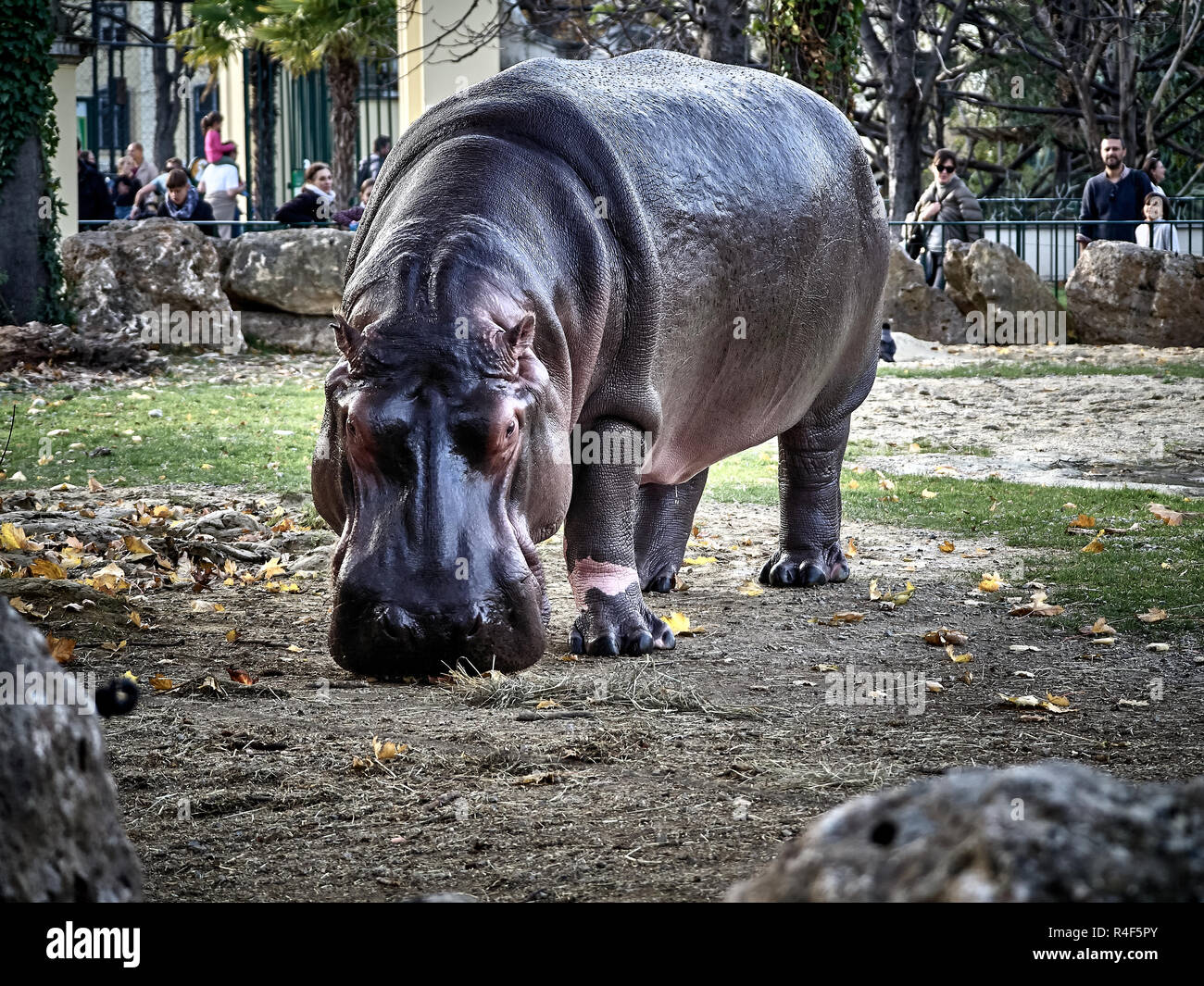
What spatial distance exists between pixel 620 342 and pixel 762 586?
A: 6.29ft

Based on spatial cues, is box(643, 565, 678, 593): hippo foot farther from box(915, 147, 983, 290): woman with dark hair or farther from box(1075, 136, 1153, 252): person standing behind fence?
box(1075, 136, 1153, 252): person standing behind fence

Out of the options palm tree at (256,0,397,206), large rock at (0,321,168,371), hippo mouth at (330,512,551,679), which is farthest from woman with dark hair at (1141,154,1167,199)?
hippo mouth at (330,512,551,679)

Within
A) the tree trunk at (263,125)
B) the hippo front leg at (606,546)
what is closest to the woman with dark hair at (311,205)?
the tree trunk at (263,125)

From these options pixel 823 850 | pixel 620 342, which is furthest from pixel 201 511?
pixel 823 850

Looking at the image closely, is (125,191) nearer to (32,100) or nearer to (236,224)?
(236,224)

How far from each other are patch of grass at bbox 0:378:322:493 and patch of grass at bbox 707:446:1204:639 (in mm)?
2764

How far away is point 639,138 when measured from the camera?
501 centimetres

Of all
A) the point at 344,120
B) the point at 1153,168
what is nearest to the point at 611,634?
the point at 1153,168

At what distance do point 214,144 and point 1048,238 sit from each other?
1257cm

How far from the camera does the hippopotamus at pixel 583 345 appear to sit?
372cm

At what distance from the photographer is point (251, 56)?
21062mm

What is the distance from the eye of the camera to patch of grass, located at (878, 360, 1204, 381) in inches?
513

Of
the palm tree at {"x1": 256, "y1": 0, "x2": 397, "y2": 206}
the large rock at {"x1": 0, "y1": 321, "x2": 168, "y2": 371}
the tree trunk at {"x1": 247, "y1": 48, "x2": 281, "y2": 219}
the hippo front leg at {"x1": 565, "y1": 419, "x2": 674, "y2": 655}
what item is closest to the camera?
the hippo front leg at {"x1": 565, "y1": 419, "x2": 674, "y2": 655}

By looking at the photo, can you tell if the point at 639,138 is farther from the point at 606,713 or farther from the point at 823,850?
the point at 823,850
